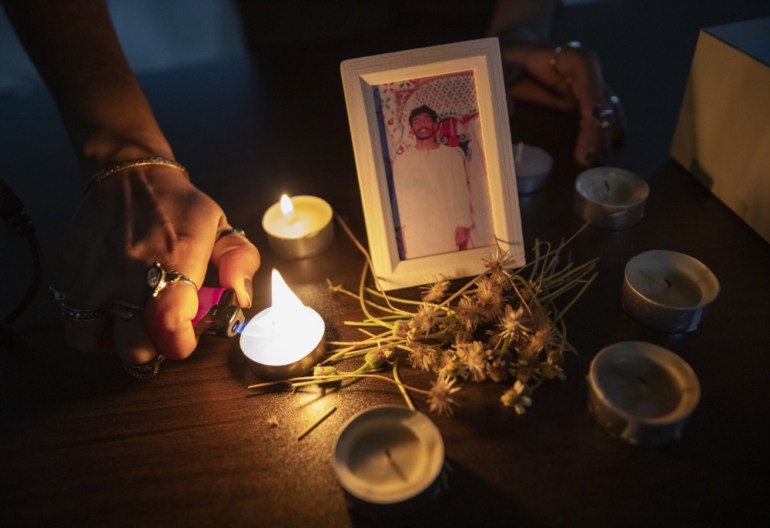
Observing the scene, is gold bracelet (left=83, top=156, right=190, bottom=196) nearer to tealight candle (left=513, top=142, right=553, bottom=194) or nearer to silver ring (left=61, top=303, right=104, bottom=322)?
silver ring (left=61, top=303, right=104, bottom=322)

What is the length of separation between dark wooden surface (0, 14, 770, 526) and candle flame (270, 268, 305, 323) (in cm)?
9

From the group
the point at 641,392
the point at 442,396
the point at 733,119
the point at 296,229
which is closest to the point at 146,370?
the point at 296,229

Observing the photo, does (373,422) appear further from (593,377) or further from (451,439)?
(593,377)

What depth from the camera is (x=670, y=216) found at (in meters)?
0.90

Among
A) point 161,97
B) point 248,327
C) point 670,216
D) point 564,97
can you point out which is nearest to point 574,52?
point 564,97

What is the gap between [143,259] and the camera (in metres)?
0.75

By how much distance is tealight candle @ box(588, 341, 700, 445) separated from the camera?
0.58m

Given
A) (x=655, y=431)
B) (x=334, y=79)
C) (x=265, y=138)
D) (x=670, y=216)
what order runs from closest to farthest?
(x=655, y=431), (x=670, y=216), (x=265, y=138), (x=334, y=79)

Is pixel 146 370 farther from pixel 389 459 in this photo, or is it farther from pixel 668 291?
pixel 668 291

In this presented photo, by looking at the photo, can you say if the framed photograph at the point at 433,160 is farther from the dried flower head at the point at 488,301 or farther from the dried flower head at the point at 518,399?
the dried flower head at the point at 518,399

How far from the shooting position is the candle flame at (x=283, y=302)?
2.37ft

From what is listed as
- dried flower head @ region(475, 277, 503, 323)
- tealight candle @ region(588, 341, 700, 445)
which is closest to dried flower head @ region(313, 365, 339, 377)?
dried flower head @ region(475, 277, 503, 323)

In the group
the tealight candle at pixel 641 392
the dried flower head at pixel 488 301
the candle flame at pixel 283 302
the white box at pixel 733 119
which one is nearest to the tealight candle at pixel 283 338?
the candle flame at pixel 283 302

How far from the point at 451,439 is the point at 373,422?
10 centimetres
